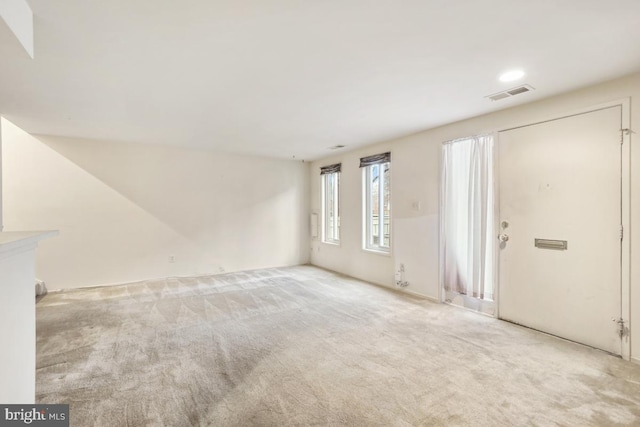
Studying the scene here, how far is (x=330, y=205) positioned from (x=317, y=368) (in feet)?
→ 14.2

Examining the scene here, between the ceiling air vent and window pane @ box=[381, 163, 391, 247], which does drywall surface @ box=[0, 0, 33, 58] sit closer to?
the ceiling air vent

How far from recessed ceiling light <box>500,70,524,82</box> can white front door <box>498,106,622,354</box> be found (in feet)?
2.54

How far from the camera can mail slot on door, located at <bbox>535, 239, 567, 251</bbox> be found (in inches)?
110

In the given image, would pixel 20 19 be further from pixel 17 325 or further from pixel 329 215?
pixel 329 215

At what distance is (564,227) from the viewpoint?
280 cm

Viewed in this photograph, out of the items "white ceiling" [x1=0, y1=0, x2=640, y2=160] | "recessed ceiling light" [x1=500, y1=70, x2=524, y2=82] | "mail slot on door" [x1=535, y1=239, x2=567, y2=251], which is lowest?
"mail slot on door" [x1=535, y1=239, x2=567, y2=251]

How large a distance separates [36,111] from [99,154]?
4.60 feet

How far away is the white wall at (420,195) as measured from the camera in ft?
7.91

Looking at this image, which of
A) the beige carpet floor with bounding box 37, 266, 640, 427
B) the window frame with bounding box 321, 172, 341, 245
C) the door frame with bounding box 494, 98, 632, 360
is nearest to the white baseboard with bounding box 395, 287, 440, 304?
the beige carpet floor with bounding box 37, 266, 640, 427

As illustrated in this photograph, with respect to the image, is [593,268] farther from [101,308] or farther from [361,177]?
[101,308]

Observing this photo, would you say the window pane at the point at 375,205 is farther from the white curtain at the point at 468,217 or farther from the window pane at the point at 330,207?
the white curtain at the point at 468,217

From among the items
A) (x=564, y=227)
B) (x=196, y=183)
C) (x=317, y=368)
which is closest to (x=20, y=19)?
(x=317, y=368)

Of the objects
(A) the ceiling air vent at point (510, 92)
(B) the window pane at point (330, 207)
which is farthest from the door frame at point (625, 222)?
(B) the window pane at point (330, 207)

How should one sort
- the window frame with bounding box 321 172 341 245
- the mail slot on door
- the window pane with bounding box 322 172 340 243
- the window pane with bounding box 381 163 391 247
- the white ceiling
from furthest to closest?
the window pane with bounding box 322 172 340 243 < the window frame with bounding box 321 172 341 245 < the window pane with bounding box 381 163 391 247 < the mail slot on door < the white ceiling
